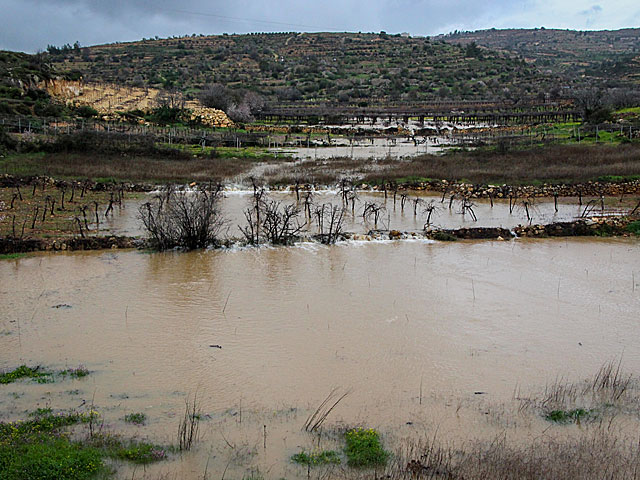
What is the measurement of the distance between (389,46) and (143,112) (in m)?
78.6

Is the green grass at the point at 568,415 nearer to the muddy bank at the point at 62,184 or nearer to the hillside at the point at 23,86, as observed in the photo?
the muddy bank at the point at 62,184

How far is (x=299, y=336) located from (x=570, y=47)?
170635 millimetres

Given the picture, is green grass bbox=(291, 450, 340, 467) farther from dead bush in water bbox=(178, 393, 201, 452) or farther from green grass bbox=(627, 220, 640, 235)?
green grass bbox=(627, 220, 640, 235)

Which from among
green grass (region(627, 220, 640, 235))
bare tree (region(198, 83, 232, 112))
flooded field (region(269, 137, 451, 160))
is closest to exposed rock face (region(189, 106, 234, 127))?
bare tree (region(198, 83, 232, 112))

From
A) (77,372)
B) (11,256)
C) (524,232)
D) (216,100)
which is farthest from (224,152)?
(77,372)

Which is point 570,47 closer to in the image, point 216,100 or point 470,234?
point 216,100

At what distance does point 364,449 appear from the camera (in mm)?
5586

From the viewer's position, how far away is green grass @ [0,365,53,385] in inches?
276

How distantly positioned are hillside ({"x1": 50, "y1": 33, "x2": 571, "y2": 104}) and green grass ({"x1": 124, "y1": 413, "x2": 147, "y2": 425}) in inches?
2201

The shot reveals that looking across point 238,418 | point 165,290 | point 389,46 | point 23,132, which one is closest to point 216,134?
point 23,132

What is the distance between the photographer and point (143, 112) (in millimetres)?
41594

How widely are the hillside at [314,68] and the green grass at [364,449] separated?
187 ft

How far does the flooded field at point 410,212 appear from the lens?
1659cm

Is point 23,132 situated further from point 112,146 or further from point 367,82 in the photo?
Answer: point 367,82
